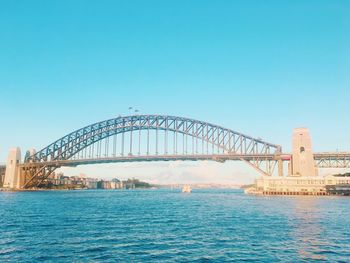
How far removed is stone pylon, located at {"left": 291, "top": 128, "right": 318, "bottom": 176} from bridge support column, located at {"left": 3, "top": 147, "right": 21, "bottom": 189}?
96.1 m

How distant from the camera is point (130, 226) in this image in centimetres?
3192

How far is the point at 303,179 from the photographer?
95.0 m

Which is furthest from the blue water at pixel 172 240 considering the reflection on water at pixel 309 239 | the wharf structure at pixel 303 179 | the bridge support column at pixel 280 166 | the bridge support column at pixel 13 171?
the bridge support column at pixel 13 171

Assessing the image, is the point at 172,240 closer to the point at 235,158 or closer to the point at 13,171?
the point at 235,158

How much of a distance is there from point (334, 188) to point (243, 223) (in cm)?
6748

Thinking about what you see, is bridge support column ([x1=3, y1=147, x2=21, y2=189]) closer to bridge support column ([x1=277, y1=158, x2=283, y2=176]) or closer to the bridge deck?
the bridge deck

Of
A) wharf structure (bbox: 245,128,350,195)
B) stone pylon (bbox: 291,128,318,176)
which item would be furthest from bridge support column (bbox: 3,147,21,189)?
stone pylon (bbox: 291,128,318,176)

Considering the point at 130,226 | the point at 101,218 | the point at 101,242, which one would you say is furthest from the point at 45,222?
the point at 101,242

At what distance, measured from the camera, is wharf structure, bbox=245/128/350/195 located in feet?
307

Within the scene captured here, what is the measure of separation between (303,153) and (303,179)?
7.54 meters

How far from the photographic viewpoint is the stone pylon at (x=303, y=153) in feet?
322

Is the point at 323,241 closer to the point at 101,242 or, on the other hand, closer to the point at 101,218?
the point at 101,242

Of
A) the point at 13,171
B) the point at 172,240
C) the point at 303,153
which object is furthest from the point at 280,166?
the point at 13,171

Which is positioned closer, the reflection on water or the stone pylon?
the reflection on water
